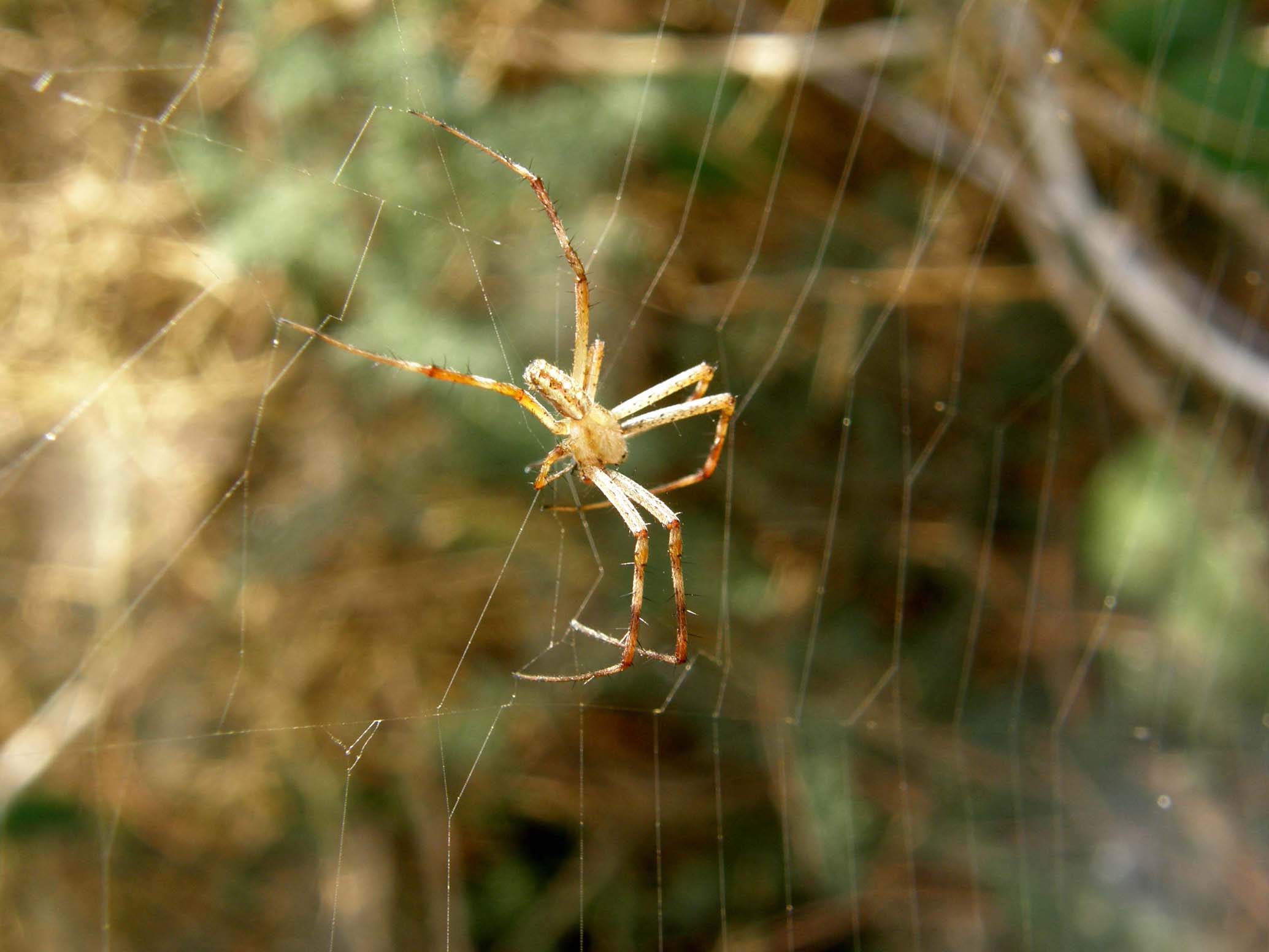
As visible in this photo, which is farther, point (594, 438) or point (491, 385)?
point (594, 438)

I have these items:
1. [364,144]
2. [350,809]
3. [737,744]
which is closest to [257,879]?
[350,809]

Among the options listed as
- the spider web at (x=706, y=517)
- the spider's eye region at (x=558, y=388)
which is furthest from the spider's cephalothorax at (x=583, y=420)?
the spider web at (x=706, y=517)

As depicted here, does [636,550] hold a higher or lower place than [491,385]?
lower

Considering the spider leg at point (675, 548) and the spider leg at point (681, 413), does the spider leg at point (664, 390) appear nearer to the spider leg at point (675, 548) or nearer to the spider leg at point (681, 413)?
the spider leg at point (681, 413)

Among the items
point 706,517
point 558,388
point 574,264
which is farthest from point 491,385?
point 706,517

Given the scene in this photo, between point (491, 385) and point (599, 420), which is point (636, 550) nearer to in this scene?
point (599, 420)

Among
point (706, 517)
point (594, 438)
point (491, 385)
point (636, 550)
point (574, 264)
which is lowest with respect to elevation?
point (706, 517)

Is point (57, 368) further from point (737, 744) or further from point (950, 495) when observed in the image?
point (950, 495)
